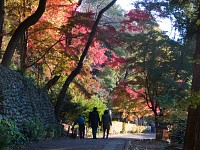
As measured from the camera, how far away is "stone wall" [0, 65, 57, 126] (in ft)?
39.0

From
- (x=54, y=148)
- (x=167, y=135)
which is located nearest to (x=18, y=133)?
(x=54, y=148)

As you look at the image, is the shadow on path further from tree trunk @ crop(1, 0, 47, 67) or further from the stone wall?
tree trunk @ crop(1, 0, 47, 67)

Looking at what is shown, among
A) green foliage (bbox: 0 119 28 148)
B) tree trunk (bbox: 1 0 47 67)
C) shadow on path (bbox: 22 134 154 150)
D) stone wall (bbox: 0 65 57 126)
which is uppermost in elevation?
tree trunk (bbox: 1 0 47 67)

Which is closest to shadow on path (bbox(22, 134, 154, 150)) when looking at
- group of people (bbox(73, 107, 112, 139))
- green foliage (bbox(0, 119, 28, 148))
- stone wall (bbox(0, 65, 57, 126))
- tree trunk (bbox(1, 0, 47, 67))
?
green foliage (bbox(0, 119, 28, 148))

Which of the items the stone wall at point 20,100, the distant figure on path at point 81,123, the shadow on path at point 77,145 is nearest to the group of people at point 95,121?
the distant figure on path at point 81,123

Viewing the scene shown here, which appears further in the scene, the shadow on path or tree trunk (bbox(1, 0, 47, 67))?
tree trunk (bbox(1, 0, 47, 67))

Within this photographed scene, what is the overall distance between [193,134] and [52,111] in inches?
424

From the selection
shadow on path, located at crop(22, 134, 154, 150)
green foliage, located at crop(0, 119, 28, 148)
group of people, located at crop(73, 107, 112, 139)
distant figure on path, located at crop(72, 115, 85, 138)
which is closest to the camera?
green foliage, located at crop(0, 119, 28, 148)

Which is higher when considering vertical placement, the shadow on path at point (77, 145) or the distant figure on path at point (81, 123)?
the distant figure on path at point (81, 123)

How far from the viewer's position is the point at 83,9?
27.0m

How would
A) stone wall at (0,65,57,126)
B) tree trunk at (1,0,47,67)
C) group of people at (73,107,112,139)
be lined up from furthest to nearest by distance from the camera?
group of people at (73,107,112,139), tree trunk at (1,0,47,67), stone wall at (0,65,57,126)

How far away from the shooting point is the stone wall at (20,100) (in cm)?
1190

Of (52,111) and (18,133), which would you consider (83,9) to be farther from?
(18,133)

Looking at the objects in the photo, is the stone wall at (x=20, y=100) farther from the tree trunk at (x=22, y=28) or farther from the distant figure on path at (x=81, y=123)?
the distant figure on path at (x=81, y=123)
